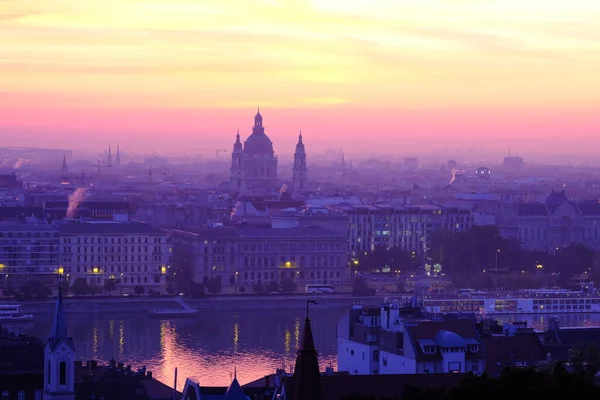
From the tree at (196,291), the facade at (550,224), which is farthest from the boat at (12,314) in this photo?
the facade at (550,224)

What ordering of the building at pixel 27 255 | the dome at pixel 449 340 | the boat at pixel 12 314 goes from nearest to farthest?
the dome at pixel 449 340
the boat at pixel 12 314
the building at pixel 27 255

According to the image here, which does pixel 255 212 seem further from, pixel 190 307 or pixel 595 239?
pixel 190 307

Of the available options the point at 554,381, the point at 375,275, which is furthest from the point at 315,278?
the point at 554,381

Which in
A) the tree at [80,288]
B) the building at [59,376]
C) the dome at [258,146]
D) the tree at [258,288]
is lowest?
the tree at [258,288]

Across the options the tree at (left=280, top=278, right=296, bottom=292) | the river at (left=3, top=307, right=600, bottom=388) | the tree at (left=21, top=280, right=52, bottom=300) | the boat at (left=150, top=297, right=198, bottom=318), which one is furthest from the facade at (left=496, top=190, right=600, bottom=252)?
the boat at (left=150, top=297, right=198, bottom=318)

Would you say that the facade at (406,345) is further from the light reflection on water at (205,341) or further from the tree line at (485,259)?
the tree line at (485,259)

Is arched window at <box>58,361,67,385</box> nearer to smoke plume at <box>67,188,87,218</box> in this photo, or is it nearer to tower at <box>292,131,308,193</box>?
smoke plume at <box>67,188,87,218</box>

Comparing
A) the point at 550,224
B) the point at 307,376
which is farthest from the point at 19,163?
the point at 307,376

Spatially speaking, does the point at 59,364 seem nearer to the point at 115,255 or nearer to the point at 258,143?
the point at 115,255
